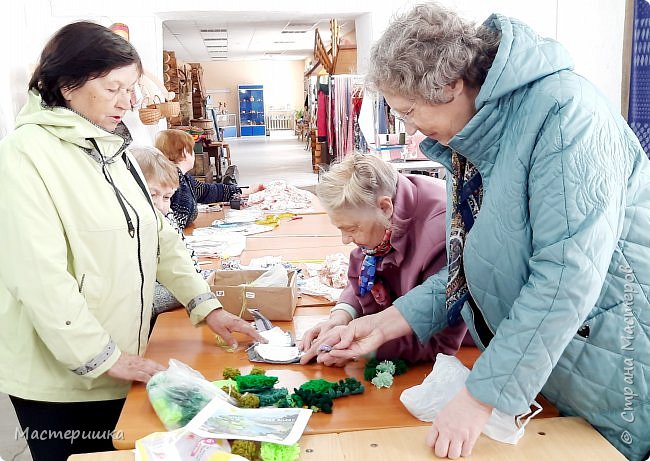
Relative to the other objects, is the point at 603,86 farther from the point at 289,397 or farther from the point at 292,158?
the point at 292,158

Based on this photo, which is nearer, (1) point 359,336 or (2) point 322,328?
(1) point 359,336

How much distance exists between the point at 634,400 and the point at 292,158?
15.2 metres

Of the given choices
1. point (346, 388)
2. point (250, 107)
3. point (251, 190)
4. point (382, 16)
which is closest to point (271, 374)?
point (346, 388)

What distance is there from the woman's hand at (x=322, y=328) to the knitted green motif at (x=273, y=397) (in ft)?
1.10

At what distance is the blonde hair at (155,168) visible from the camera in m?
3.01

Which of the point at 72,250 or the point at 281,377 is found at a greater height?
the point at 72,250

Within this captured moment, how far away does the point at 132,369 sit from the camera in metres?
1.69

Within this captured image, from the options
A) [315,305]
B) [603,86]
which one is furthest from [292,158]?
[315,305]

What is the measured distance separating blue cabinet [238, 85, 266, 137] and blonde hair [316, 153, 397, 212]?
81.2ft

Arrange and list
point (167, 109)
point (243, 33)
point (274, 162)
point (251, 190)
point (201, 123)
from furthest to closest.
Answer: point (274, 162)
point (243, 33)
point (201, 123)
point (167, 109)
point (251, 190)

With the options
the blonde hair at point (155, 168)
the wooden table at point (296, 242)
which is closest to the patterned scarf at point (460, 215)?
the wooden table at point (296, 242)

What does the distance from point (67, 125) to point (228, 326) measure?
765mm

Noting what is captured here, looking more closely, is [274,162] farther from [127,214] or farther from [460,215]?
[460,215]

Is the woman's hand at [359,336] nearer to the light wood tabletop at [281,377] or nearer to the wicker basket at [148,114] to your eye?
the light wood tabletop at [281,377]
